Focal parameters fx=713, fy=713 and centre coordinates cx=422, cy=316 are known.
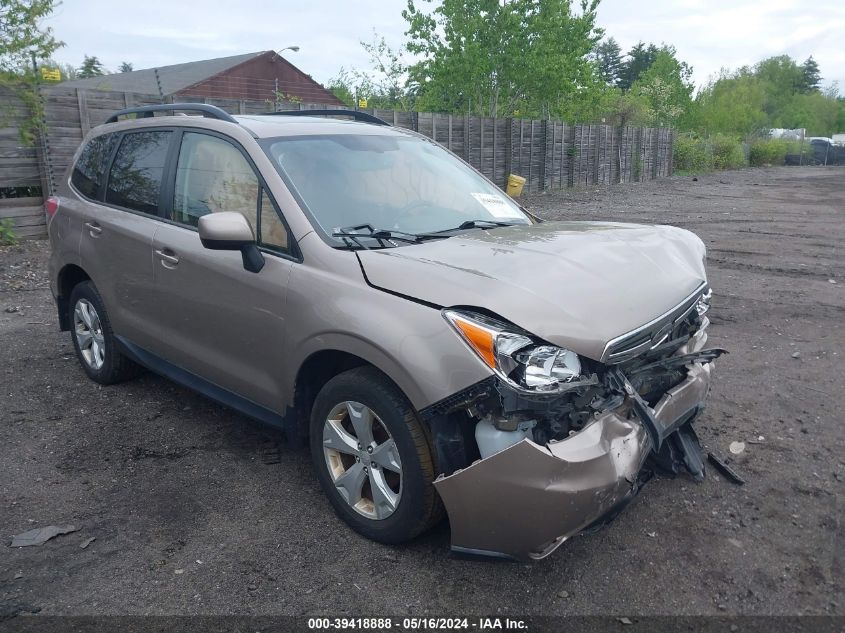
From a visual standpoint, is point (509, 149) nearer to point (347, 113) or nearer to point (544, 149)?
point (544, 149)

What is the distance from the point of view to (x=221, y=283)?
371cm

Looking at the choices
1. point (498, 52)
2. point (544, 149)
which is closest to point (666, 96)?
point (498, 52)

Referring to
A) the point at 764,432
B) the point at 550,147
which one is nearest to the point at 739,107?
the point at 550,147

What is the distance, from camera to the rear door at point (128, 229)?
14.3ft

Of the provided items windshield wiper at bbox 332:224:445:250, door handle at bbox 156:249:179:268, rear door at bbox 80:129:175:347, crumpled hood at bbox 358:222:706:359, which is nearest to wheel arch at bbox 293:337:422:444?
crumpled hood at bbox 358:222:706:359

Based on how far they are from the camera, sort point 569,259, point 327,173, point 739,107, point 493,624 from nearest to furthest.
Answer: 1. point 493,624
2. point 569,259
3. point 327,173
4. point 739,107

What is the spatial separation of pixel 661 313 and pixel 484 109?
1154 inches

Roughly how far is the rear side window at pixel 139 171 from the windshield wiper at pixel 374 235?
5.10ft

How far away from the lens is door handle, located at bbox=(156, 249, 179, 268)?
404 cm

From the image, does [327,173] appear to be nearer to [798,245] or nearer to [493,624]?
[493,624]

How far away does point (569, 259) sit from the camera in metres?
3.18

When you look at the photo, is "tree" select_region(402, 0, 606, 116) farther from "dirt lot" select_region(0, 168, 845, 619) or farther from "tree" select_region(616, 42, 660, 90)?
"tree" select_region(616, 42, 660, 90)

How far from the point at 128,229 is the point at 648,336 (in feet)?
10.5

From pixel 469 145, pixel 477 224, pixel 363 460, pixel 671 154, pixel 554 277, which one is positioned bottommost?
pixel 363 460
